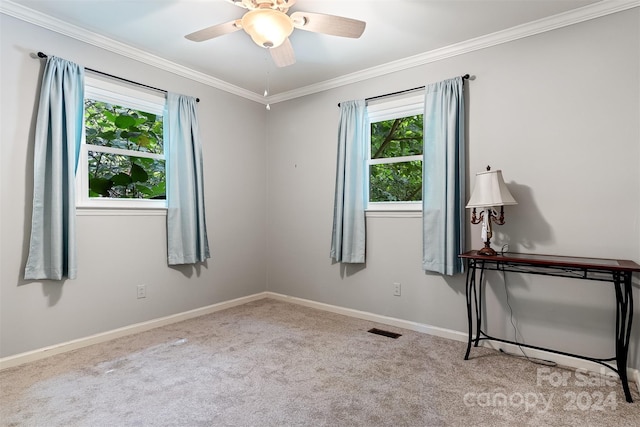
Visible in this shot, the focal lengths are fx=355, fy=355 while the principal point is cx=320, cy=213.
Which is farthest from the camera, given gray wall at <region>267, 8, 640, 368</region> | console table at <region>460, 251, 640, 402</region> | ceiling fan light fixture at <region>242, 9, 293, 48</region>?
gray wall at <region>267, 8, 640, 368</region>

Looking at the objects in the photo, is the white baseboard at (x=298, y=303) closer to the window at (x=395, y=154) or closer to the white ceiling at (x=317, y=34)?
the window at (x=395, y=154)

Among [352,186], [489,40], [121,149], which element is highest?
[489,40]

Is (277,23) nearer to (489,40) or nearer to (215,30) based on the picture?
(215,30)

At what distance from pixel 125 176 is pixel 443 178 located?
281cm

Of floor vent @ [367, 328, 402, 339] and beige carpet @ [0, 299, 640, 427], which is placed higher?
beige carpet @ [0, 299, 640, 427]

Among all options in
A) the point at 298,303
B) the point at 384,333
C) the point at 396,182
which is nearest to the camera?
the point at 384,333

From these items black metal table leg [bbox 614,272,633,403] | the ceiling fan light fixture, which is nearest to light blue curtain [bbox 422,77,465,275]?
black metal table leg [bbox 614,272,633,403]

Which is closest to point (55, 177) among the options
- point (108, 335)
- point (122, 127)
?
point (122, 127)

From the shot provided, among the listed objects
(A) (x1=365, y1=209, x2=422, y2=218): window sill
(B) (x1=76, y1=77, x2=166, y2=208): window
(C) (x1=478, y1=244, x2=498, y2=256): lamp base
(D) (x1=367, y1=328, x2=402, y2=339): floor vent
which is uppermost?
(B) (x1=76, y1=77, x2=166, y2=208): window

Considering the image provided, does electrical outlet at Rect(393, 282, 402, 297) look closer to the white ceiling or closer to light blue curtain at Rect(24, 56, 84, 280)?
the white ceiling

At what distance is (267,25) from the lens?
6.56 feet

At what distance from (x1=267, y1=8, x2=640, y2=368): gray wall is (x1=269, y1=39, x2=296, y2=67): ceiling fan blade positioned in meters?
1.26

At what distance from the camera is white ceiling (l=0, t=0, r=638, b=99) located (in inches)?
96.1

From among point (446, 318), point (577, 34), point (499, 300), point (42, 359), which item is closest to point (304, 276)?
point (446, 318)
